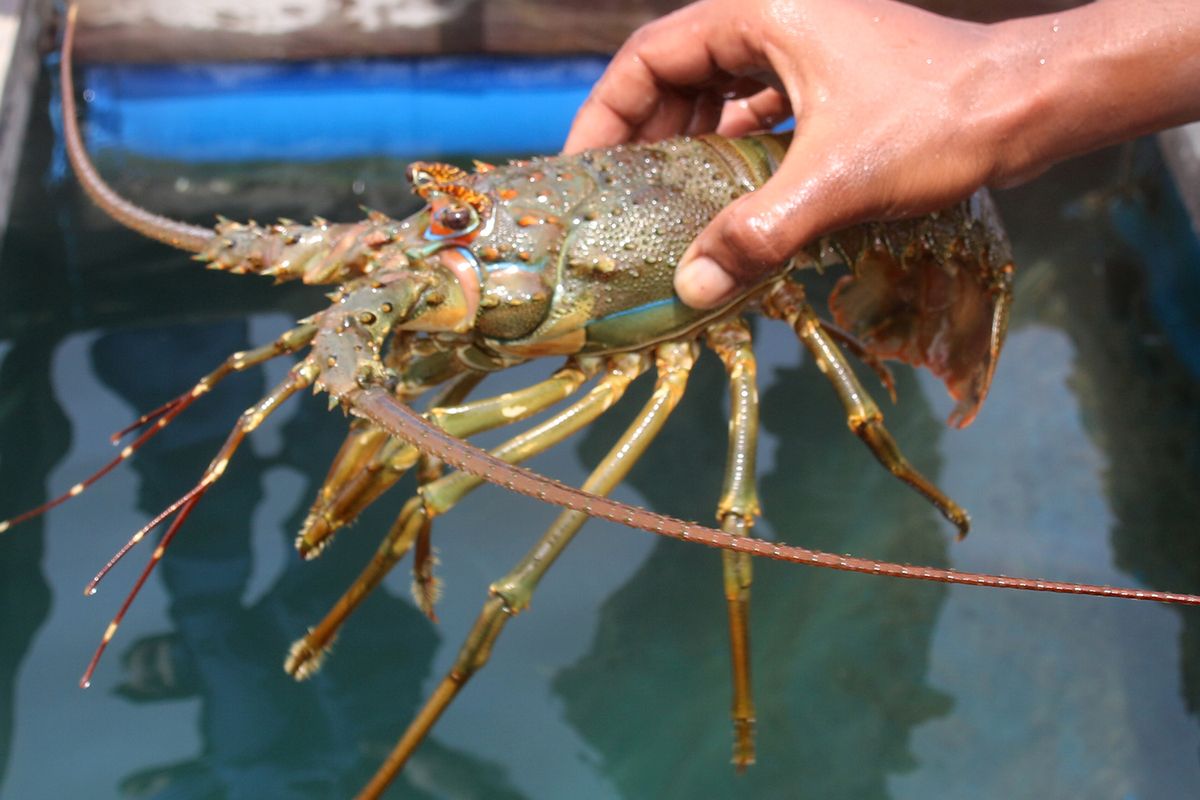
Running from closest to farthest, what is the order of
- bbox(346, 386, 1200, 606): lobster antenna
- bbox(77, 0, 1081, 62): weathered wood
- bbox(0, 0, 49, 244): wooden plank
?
bbox(346, 386, 1200, 606): lobster antenna
bbox(0, 0, 49, 244): wooden plank
bbox(77, 0, 1081, 62): weathered wood

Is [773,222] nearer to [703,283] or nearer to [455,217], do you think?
[703,283]

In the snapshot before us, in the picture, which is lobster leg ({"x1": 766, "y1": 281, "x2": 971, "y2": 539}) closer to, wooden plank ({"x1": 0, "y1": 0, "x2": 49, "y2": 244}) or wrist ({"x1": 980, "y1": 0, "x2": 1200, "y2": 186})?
wrist ({"x1": 980, "y1": 0, "x2": 1200, "y2": 186})

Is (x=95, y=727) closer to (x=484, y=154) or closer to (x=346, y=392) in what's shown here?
(x=346, y=392)

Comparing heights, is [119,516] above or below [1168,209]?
below

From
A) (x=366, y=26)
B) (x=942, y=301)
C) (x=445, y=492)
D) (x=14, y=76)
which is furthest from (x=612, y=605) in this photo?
(x=366, y=26)

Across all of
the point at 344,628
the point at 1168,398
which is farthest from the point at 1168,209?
the point at 344,628

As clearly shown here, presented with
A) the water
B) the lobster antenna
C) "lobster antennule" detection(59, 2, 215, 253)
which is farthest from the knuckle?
the water

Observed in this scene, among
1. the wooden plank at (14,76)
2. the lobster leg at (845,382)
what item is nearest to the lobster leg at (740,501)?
the lobster leg at (845,382)
